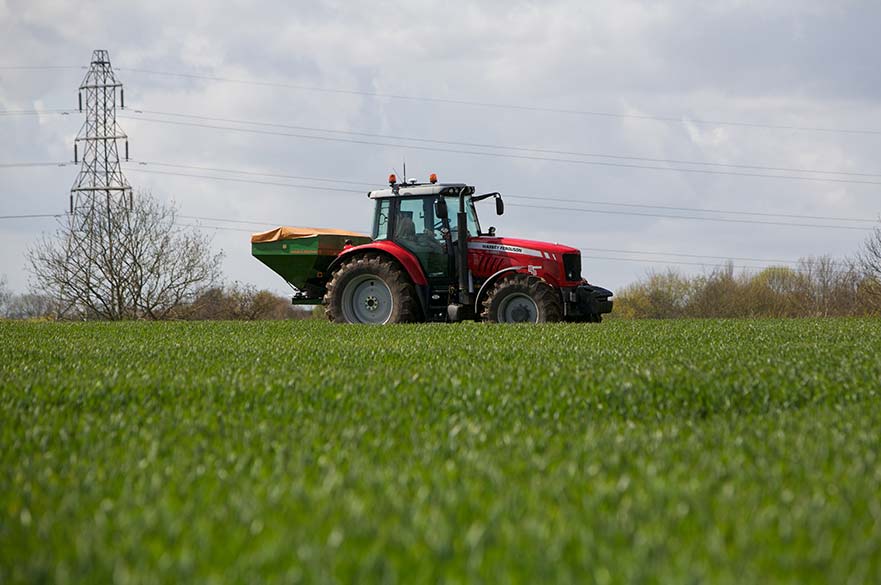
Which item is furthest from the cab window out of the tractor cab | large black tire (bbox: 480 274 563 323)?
large black tire (bbox: 480 274 563 323)

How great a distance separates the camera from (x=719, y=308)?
35.9 metres

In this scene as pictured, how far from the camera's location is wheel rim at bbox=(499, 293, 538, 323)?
15.5m

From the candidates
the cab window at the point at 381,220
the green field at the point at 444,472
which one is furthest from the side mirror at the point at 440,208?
the green field at the point at 444,472

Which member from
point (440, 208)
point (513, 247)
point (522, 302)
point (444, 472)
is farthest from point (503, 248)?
point (444, 472)

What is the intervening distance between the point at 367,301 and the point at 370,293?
150 mm

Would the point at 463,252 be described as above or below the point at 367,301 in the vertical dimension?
above

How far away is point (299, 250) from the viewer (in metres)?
17.4

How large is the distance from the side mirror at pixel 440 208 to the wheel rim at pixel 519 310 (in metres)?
1.77

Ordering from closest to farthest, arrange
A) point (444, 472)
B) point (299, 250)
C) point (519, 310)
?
point (444, 472), point (519, 310), point (299, 250)

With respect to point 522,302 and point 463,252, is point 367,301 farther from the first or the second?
point 522,302

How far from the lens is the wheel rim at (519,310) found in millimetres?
15508

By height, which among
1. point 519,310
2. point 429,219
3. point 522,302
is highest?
point 429,219

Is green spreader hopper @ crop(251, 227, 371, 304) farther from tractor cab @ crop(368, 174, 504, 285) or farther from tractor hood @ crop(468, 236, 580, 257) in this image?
tractor hood @ crop(468, 236, 580, 257)

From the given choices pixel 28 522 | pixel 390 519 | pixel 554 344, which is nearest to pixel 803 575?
pixel 390 519
